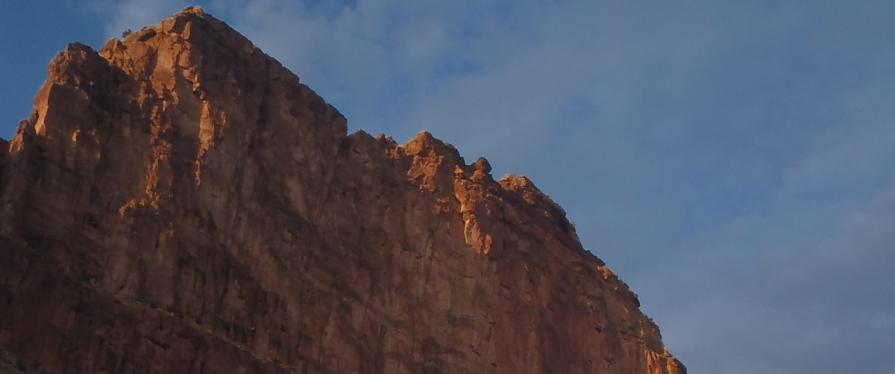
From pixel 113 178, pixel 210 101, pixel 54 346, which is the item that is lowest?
pixel 54 346

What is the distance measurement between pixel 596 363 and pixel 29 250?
1368 inches

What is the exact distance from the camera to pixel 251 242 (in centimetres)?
6788

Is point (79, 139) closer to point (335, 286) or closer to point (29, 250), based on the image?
point (29, 250)

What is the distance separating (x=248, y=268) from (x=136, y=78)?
33.1 ft

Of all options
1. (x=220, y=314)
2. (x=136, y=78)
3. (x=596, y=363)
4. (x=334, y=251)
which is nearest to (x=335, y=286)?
(x=334, y=251)

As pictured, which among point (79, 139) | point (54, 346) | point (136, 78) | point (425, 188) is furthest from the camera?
point (425, 188)

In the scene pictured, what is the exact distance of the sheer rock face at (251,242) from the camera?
59844 mm

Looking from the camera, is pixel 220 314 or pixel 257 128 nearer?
pixel 220 314

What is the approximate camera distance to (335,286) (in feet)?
232

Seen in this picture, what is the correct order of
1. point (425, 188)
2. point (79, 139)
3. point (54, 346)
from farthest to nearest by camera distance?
point (425, 188), point (79, 139), point (54, 346)

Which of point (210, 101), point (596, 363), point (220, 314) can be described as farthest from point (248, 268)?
point (596, 363)

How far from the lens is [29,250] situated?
58156 mm

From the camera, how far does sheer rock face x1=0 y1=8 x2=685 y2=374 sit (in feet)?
196

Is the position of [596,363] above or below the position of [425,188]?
below
